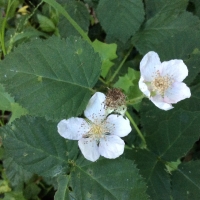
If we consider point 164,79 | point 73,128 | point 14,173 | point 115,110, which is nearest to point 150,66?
point 164,79

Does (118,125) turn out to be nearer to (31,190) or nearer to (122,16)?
(122,16)

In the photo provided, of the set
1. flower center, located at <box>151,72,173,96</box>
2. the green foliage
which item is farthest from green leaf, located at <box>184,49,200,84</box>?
flower center, located at <box>151,72,173,96</box>

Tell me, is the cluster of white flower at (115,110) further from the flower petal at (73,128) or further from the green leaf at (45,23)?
the green leaf at (45,23)

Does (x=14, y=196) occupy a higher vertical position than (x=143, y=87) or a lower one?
lower

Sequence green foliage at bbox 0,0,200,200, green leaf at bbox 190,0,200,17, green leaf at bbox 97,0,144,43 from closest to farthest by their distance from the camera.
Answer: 1. green foliage at bbox 0,0,200,200
2. green leaf at bbox 97,0,144,43
3. green leaf at bbox 190,0,200,17

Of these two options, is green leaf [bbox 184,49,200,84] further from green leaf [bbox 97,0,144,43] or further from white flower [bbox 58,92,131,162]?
white flower [bbox 58,92,131,162]

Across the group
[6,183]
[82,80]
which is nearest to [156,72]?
[82,80]
